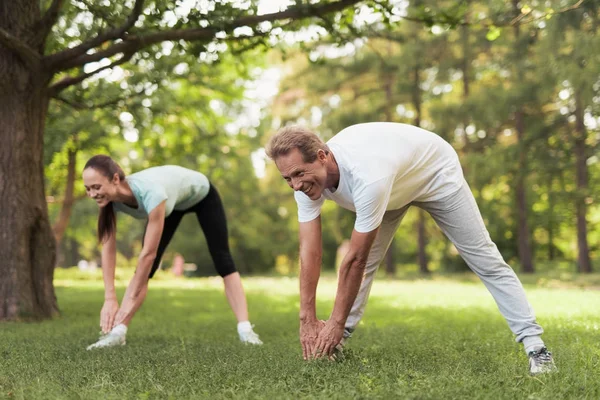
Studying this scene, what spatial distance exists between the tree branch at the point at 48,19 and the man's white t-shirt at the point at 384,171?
468cm

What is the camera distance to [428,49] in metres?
24.7

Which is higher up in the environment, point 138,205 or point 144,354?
point 138,205

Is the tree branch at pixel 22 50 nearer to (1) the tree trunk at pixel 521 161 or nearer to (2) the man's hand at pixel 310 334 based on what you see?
(2) the man's hand at pixel 310 334

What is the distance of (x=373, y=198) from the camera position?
393 cm

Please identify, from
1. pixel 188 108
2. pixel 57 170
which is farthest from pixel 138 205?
pixel 57 170

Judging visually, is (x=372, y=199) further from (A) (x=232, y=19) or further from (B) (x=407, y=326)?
(A) (x=232, y=19)

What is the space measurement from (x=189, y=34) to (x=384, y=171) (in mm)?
4360

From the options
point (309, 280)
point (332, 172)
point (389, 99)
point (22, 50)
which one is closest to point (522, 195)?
point (389, 99)

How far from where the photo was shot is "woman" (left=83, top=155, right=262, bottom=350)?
18.4 feet

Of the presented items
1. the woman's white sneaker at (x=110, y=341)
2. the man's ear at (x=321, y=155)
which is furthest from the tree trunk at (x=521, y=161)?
the man's ear at (x=321, y=155)

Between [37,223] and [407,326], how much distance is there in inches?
186

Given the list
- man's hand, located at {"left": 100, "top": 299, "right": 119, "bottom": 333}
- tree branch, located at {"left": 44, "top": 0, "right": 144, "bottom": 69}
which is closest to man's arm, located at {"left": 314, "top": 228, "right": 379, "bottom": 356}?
man's hand, located at {"left": 100, "top": 299, "right": 119, "bottom": 333}

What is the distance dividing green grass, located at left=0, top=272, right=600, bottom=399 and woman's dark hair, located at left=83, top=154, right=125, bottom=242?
1.05 meters

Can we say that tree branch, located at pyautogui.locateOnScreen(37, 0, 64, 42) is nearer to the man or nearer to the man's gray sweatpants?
the man
